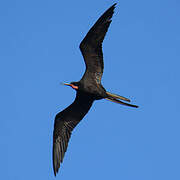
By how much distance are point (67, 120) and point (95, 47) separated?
2.89 m

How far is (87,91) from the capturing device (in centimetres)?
1338

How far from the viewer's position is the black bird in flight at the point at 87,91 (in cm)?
1291

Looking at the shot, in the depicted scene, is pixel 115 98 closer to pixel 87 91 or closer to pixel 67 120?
pixel 87 91

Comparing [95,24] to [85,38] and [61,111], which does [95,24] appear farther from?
[61,111]

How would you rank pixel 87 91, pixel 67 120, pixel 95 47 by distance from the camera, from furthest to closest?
pixel 67 120
pixel 87 91
pixel 95 47

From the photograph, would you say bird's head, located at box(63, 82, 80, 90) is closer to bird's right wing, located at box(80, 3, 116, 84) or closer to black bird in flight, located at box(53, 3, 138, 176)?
black bird in flight, located at box(53, 3, 138, 176)

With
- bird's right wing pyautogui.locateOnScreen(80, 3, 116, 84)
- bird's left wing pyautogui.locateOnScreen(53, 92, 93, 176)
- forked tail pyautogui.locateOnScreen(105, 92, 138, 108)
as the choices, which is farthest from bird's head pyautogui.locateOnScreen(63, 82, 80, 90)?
forked tail pyautogui.locateOnScreen(105, 92, 138, 108)

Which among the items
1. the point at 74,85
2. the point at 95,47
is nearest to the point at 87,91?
the point at 74,85

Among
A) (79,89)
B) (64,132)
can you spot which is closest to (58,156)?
(64,132)

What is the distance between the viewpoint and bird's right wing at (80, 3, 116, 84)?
1277 cm

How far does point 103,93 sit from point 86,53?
1380 millimetres

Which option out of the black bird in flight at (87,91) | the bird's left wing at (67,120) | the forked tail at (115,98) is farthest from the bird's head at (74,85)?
the forked tail at (115,98)

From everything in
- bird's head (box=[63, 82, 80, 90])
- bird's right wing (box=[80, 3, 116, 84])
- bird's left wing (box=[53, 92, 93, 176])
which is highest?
bird's right wing (box=[80, 3, 116, 84])

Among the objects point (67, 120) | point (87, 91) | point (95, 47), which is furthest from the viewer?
point (67, 120)
